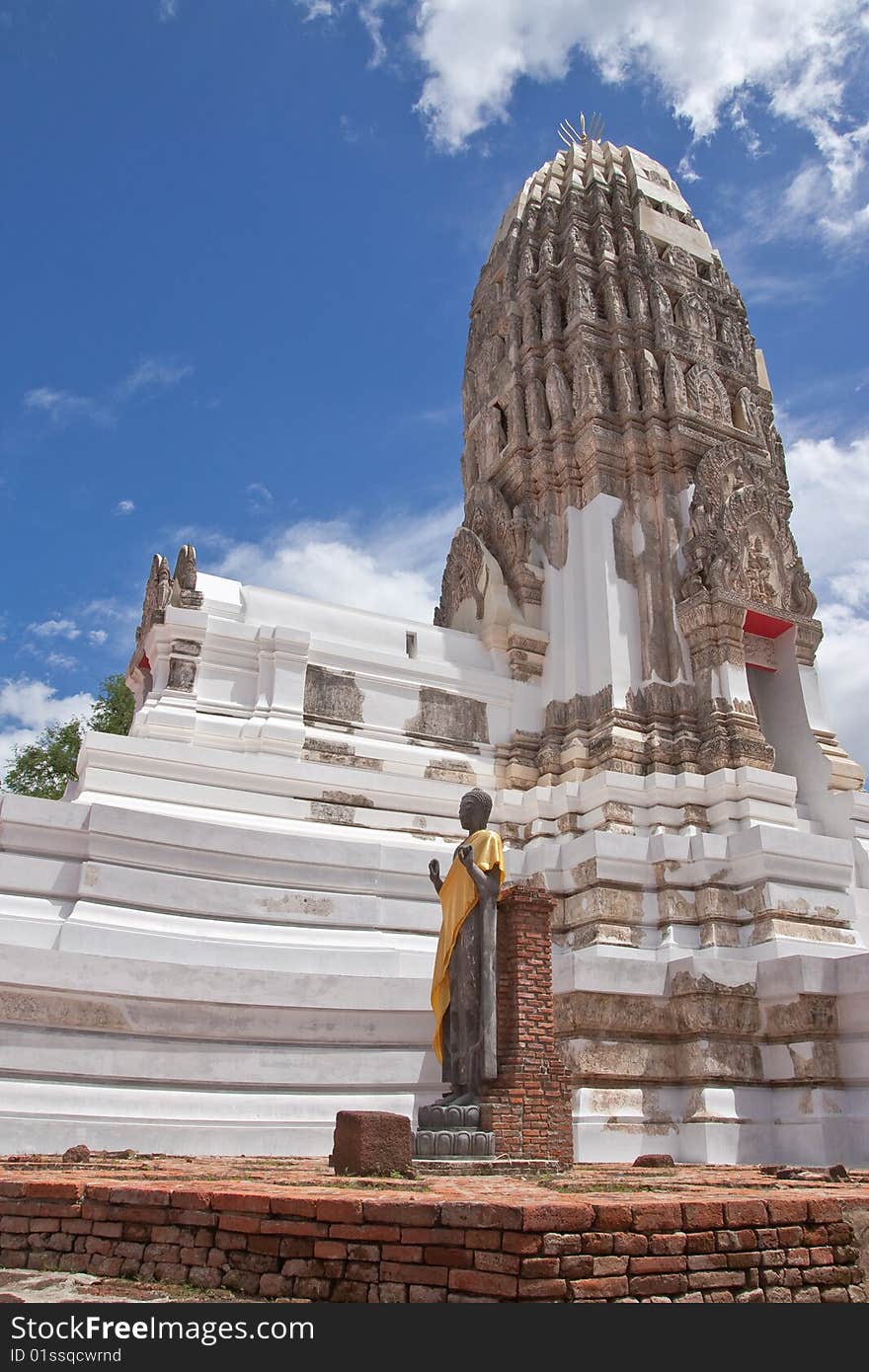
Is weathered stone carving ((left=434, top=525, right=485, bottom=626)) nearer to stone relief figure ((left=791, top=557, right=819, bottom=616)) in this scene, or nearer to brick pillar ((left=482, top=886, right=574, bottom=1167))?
stone relief figure ((left=791, top=557, right=819, bottom=616))

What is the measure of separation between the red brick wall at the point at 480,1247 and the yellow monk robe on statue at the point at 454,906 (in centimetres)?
453

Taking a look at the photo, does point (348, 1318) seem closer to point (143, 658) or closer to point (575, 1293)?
point (575, 1293)

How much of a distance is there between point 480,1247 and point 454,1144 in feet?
15.0

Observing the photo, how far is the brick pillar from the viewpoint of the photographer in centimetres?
851

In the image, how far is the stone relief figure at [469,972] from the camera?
8633mm

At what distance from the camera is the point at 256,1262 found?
4.26 m

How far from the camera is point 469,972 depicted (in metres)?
8.91

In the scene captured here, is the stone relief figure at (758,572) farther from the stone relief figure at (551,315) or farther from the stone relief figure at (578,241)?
the stone relief figure at (578,241)

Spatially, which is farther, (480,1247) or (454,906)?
(454,906)

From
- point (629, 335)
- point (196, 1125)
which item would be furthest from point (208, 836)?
point (629, 335)

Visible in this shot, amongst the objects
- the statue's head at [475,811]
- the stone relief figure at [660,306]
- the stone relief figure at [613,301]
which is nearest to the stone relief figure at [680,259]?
the stone relief figure at [660,306]

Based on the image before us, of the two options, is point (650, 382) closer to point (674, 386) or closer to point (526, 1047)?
point (674, 386)

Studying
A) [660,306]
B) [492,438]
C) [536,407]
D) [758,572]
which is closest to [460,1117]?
[758,572]

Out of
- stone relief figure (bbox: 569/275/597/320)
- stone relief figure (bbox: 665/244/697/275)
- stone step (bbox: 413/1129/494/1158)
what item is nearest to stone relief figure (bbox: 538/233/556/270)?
stone relief figure (bbox: 569/275/597/320)
